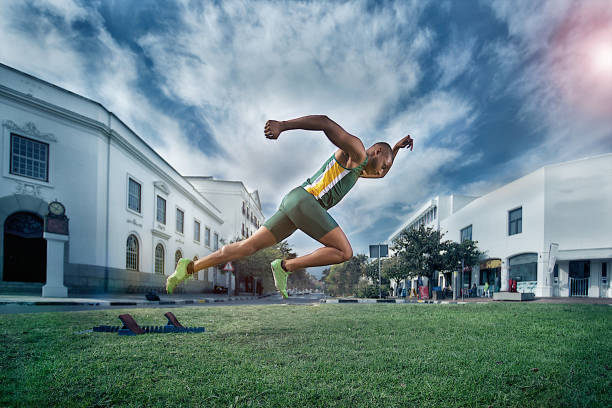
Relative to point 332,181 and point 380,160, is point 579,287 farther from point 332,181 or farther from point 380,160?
point 332,181

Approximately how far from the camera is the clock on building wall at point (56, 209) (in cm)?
1688

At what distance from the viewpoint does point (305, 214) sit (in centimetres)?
356

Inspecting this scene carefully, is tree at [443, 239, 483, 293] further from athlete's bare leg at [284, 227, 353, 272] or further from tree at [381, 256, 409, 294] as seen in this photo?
athlete's bare leg at [284, 227, 353, 272]

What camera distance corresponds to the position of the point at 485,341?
532cm

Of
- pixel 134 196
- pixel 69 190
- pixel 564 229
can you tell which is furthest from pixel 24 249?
pixel 564 229

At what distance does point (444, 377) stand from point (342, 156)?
7.81 ft

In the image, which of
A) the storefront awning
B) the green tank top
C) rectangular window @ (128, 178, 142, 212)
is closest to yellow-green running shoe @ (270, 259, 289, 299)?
the green tank top

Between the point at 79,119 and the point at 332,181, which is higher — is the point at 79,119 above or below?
above

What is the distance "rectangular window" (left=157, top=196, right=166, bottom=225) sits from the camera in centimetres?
2892

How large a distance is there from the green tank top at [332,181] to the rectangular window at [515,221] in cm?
2995

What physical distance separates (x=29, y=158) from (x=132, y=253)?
9113 millimetres

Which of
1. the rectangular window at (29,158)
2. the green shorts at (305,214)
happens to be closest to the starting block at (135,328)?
the green shorts at (305,214)

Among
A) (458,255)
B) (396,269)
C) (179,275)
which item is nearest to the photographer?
(179,275)

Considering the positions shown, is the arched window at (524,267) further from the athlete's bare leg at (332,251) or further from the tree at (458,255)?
the athlete's bare leg at (332,251)
